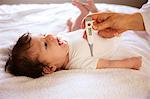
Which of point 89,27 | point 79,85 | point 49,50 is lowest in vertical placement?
point 79,85

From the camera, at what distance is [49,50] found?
1314 mm

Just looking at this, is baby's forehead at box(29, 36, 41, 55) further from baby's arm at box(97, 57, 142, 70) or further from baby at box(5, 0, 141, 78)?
baby's arm at box(97, 57, 142, 70)

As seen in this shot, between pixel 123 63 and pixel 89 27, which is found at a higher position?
pixel 89 27

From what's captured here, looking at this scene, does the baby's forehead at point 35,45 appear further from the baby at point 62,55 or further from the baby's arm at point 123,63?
the baby's arm at point 123,63

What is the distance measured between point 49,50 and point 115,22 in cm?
32

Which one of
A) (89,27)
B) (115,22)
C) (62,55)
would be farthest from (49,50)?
(115,22)

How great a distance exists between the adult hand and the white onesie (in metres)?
0.05

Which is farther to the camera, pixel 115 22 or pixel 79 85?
pixel 115 22

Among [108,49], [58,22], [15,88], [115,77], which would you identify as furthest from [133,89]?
[58,22]

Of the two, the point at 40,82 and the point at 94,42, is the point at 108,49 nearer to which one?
the point at 94,42

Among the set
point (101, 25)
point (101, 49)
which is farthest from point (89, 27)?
point (101, 49)

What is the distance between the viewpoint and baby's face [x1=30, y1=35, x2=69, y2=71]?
128 centimetres

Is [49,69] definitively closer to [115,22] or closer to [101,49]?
[101,49]

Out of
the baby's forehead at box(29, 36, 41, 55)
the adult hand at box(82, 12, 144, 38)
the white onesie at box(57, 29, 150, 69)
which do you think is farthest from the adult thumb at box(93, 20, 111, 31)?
the baby's forehead at box(29, 36, 41, 55)
